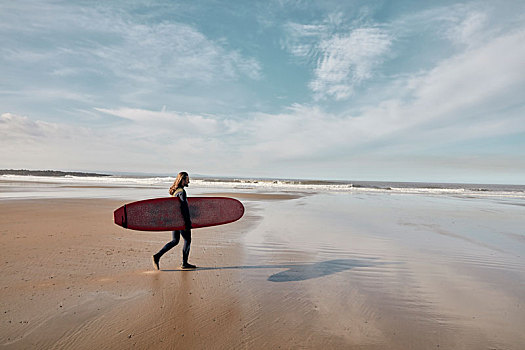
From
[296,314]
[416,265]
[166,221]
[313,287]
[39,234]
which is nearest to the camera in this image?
A: [296,314]

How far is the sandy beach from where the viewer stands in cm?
320

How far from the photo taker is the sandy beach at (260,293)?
10.5ft

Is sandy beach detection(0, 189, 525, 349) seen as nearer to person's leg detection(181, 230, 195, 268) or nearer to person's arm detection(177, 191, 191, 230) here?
person's leg detection(181, 230, 195, 268)

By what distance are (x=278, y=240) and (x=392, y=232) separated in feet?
14.1

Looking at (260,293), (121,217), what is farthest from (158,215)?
(260,293)

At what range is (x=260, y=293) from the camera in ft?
14.5

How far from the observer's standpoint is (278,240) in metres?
8.12

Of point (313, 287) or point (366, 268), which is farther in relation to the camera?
point (366, 268)

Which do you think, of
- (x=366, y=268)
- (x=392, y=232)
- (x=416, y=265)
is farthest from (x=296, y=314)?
A: (x=392, y=232)

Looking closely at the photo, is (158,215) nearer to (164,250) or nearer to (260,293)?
(164,250)

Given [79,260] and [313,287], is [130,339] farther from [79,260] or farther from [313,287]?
[79,260]

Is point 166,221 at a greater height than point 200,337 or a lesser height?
greater

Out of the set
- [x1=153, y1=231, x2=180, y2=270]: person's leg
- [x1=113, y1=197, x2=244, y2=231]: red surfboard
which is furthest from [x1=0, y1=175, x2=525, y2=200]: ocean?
Answer: [x1=153, y1=231, x2=180, y2=270]: person's leg

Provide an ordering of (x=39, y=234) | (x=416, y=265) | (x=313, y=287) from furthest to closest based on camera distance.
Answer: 1. (x=39, y=234)
2. (x=416, y=265)
3. (x=313, y=287)
